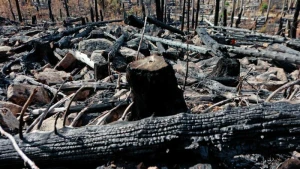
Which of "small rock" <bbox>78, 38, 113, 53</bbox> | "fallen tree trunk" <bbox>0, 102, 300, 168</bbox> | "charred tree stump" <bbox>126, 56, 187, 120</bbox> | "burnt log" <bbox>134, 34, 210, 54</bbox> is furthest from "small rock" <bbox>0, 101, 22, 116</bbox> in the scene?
"burnt log" <bbox>134, 34, 210, 54</bbox>

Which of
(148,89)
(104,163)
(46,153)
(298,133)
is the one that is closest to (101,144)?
(104,163)

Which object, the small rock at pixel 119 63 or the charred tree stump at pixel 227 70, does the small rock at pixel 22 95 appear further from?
the charred tree stump at pixel 227 70

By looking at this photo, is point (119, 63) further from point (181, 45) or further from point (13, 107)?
point (13, 107)

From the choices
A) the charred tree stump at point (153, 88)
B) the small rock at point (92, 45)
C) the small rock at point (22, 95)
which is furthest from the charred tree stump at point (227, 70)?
the small rock at point (92, 45)

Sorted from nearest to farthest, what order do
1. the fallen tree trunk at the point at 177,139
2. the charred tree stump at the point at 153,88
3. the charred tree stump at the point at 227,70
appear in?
the fallen tree trunk at the point at 177,139
the charred tree stump at the point at 153,88
the charred tree stump at the point at 227,70

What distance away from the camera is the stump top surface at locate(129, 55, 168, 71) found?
2234 mm

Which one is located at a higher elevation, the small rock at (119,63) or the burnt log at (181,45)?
the burnt log at (181,45)

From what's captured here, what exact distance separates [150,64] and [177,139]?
0.71 metres

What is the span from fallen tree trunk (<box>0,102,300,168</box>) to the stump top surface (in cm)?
44

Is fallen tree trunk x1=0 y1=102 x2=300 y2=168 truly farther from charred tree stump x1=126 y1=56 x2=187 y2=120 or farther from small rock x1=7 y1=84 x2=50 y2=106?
small rock x1=7 y1=84 x2=50 y2=106

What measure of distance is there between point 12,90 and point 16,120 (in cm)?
99

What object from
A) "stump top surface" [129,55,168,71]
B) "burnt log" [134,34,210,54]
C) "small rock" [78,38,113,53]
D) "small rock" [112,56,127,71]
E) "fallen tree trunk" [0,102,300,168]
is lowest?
"small rock" [112,56,127,71]

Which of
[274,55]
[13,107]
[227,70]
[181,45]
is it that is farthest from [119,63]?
[274,55]

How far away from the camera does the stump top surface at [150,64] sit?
2.23 metres
